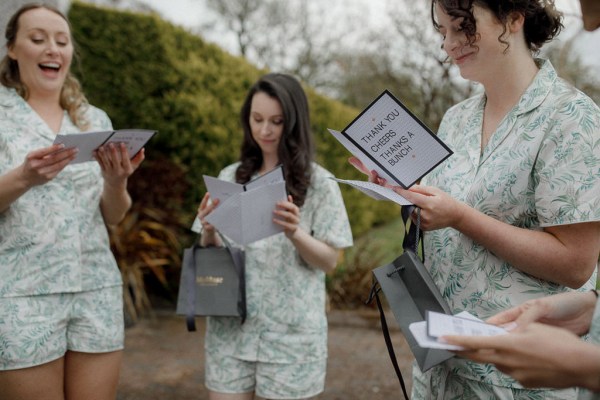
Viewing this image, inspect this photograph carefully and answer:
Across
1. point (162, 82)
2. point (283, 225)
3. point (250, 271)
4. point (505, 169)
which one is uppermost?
point (162, 82)

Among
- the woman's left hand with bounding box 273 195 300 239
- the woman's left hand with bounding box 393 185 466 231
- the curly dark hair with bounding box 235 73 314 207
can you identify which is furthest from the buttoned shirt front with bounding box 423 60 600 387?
the curly dark hair with bounding box 235 73 314 207

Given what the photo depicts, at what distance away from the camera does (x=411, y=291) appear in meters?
1.64

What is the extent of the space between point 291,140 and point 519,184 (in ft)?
4.39

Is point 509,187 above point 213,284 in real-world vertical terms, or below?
above

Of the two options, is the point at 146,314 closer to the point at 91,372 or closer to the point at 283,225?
the point at 91,372

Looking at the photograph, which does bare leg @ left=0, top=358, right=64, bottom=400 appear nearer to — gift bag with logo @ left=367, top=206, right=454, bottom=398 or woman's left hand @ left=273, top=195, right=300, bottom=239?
woman's left hand @ left=273, top=195, right=300, bottom=239

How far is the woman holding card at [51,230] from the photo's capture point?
2133 millimetres

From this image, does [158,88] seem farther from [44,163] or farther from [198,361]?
[44,163]

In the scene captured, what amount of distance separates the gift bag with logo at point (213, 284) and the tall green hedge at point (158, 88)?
3.20 meters

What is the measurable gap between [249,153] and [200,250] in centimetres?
59

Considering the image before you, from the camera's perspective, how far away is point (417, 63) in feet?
24.5

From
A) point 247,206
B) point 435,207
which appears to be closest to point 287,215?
point 247,206

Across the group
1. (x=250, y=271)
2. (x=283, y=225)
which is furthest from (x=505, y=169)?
(x=250, y=271)

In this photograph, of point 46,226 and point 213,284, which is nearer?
point 46,226
